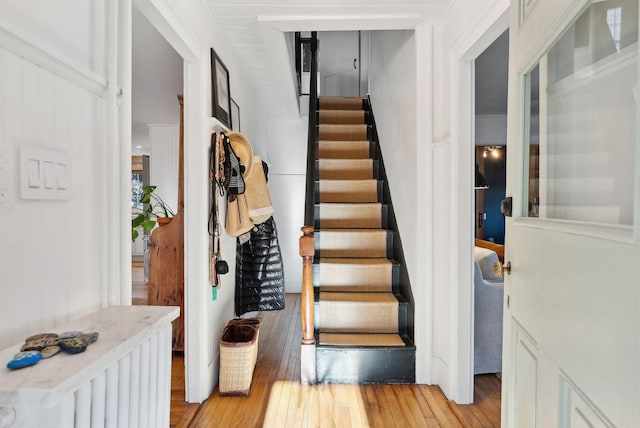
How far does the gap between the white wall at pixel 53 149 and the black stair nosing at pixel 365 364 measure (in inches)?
65.5

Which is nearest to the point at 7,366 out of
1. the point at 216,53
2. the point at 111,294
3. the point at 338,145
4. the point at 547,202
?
the point at 111,294

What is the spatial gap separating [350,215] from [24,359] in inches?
123

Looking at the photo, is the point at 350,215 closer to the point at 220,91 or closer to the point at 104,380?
the point at 220,91

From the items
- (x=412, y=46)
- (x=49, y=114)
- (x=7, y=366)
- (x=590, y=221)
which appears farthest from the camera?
(x=412, y=46)

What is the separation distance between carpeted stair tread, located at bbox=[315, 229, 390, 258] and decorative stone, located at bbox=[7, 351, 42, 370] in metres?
2.72

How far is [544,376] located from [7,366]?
122 cm

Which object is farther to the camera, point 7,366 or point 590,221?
point 590,221

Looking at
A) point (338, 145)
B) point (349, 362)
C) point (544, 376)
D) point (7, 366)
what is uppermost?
point (338, 145)

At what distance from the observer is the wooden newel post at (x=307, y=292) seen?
2.46m

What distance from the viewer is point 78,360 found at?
702mm

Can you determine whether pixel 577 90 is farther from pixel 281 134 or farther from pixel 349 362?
pixel 281 134

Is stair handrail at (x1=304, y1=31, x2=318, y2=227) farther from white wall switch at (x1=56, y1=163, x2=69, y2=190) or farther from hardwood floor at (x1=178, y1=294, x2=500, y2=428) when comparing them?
white wall switch at (x1=56, y1=163, x2=69, y2=190)

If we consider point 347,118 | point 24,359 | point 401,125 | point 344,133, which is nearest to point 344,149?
point 344,133

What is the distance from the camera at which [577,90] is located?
2.91 feet
